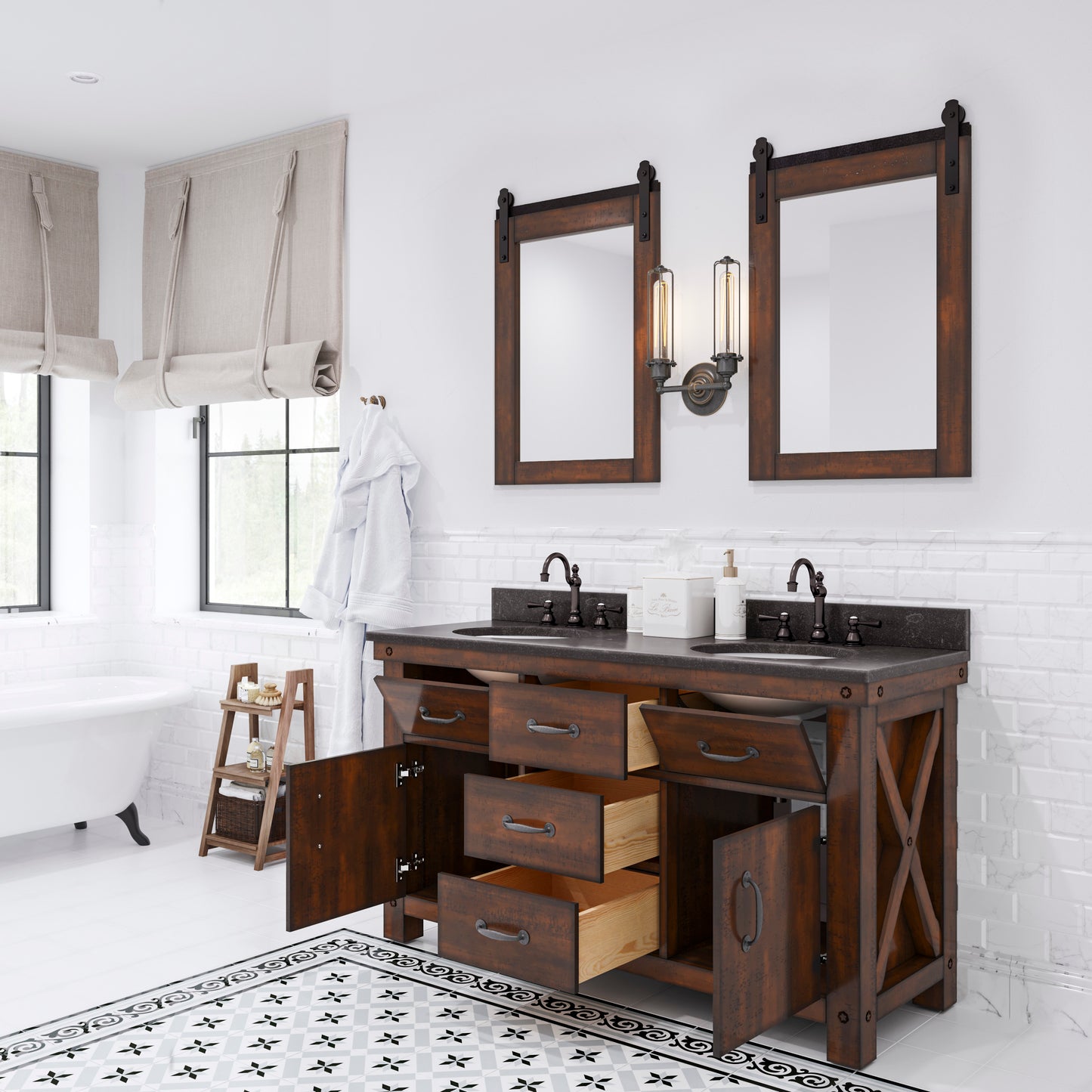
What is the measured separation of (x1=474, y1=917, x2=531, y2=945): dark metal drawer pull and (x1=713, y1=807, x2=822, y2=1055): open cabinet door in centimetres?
59

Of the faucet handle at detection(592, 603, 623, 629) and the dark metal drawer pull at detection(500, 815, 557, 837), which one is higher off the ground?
the faucet handle at detection(592, 603, 623, 629)

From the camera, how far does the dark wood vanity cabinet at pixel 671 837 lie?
104 inches

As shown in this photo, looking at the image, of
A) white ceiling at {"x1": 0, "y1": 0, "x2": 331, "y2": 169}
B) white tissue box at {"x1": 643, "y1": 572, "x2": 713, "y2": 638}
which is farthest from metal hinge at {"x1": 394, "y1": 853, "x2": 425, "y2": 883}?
white ceiling at {"x1": 0, "y1": 0, "x2": 331, "y2": 169}

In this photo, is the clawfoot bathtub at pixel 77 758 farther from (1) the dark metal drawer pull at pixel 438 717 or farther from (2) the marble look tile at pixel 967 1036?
(2) the marble look tile at pixel 967 1036

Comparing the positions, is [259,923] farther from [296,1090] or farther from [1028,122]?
[1028,122]

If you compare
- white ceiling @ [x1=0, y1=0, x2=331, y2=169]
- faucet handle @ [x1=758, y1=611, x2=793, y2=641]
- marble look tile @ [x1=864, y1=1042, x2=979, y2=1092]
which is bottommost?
marble look tile @ [x1=864, y1=1042, x2=979, y2=1092]

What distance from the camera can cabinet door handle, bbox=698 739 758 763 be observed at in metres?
2.75

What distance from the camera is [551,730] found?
296cm

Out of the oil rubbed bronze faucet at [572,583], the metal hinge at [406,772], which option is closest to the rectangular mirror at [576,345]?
the oil rubbed bronze faucet at [572,583]

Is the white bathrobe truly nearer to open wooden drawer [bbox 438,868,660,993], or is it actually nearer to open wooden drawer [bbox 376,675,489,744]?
open wooden drawer [bbox 376,675,489,744]

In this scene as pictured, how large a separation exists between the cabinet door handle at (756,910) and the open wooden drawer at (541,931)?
1.45 feet

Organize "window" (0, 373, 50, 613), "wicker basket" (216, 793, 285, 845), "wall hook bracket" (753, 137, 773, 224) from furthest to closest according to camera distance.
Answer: "window" (0, 373, 50, 613) < "wicker basket" (216, 793, 285, 845) < "wall hook bracket" (753, 137, 773, 224)

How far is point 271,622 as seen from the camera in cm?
502

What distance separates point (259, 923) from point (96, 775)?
1.13 meters
